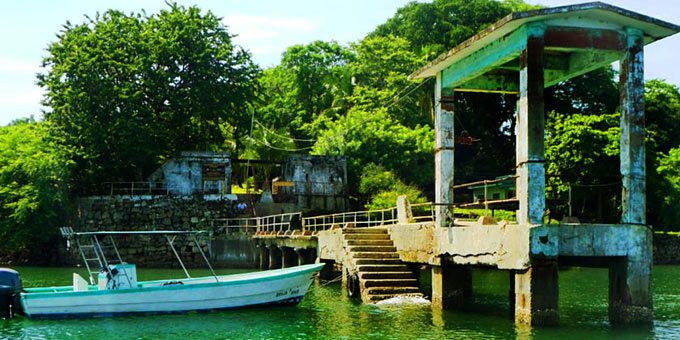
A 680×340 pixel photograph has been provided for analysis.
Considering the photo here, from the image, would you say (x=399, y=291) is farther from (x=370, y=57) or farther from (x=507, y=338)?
(x=370, y=57)

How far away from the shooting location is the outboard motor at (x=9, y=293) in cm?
2284

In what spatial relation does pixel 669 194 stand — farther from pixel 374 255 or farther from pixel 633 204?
pixel 633 204

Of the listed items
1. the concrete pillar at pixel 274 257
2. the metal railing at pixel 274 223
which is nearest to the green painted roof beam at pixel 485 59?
the metal railing at pixel 274 223

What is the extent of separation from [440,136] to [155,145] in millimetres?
35256

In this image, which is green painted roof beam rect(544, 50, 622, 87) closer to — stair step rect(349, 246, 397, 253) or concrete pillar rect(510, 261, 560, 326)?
concrete pillar rect(510, 261, 560, 326)

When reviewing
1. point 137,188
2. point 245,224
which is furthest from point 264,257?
point 137,188

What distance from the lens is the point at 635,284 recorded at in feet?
63.0

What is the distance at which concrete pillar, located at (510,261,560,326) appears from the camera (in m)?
18.7

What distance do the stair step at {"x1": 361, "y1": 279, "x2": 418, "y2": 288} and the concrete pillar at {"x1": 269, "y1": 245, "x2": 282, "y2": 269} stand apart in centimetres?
2202

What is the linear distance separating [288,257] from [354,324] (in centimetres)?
2300

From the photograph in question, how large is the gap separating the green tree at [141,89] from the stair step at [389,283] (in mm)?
32202

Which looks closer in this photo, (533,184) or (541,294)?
(541,294)

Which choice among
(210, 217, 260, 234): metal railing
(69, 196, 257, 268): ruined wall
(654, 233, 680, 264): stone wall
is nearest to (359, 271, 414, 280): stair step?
(69, 196, 257, 268): ruined wall

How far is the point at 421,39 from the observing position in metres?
68.9
